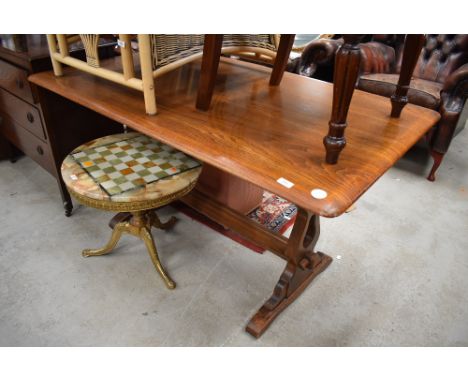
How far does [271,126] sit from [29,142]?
143 cm

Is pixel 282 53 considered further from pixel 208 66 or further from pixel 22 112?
pixel 22 112

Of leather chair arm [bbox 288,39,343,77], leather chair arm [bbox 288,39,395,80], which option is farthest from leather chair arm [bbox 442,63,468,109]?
leather chair arm [bbox 288,39,343,77]

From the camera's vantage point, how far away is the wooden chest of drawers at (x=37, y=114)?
4.98ft

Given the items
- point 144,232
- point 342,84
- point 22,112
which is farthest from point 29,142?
point 342,84

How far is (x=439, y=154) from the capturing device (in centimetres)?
231

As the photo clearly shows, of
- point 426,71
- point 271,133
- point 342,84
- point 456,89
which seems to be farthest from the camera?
point 426,71

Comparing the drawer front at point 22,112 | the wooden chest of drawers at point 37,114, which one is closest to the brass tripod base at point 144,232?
the wooden chest of drawers at point 37,114

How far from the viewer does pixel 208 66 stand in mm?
1136

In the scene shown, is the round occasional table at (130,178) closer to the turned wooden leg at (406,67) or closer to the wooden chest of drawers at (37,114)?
the wooden chest of drawers at (37,114)

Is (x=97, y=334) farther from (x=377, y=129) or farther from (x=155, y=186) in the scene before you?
(x=377, y=129)

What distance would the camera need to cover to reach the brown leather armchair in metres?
2.23

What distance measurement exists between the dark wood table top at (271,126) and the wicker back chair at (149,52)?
3.1 inches

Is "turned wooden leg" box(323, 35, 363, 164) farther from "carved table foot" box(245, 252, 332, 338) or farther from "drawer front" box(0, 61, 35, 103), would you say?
"drawer front" box(0, 61, 35, 103)

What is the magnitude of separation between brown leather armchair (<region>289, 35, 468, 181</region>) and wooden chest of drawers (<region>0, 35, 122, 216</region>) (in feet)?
5.31
